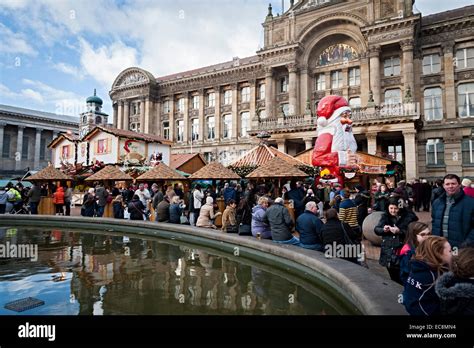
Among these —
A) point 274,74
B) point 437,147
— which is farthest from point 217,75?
point 437,147

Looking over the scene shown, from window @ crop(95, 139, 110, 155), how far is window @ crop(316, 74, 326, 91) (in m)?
21.8

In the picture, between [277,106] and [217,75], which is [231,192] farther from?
[217,75]

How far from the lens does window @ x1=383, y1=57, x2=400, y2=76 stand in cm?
2848

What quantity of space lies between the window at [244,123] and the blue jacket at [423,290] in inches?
1423

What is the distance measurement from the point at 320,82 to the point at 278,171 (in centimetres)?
2390

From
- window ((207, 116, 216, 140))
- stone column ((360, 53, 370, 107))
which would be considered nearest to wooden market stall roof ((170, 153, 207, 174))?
window ((207, 116, 216, 140))

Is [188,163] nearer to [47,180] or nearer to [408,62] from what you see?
[47,180]

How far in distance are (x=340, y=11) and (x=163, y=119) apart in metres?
27.4

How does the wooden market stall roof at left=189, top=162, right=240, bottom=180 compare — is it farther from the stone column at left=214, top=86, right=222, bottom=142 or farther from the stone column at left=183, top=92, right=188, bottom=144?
the stone column at left=183, top=92, right=188, bottom=144

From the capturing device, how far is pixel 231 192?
41.8ft

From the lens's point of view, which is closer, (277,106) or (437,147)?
(437,147)

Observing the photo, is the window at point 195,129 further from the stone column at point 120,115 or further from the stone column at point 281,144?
the stone column at point 281,144

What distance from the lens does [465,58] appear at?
1055 inches

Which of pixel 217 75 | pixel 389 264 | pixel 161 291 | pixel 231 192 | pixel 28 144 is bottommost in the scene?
pixel 161 291
